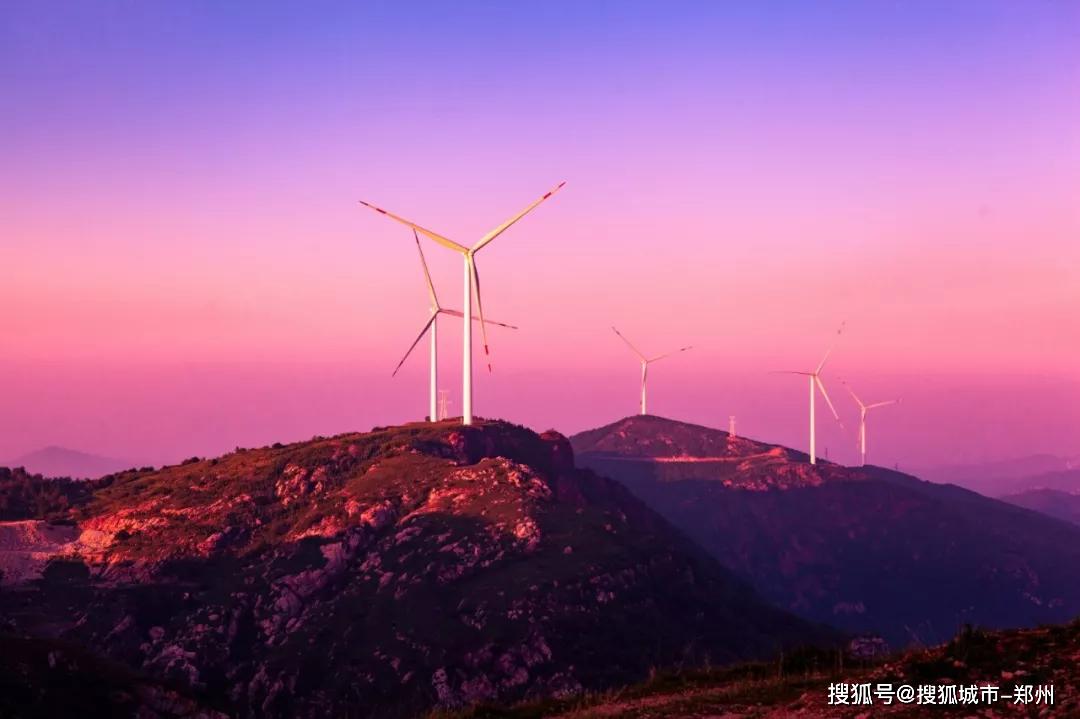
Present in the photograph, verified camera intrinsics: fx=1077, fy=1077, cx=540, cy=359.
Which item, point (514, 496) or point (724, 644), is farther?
point (514, 496)

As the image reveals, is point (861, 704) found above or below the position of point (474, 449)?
below

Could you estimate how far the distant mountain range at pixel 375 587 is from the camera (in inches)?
4449

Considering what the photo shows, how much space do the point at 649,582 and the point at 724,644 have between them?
52.2 ft

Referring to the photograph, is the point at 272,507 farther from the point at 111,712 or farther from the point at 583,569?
the point at 111,712

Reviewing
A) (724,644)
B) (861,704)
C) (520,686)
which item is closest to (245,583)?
(520,686)

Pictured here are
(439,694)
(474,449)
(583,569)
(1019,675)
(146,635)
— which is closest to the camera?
(1019,675)

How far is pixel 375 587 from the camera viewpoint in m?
135

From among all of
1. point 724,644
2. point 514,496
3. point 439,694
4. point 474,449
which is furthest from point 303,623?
point 474,449

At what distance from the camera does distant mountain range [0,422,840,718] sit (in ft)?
371

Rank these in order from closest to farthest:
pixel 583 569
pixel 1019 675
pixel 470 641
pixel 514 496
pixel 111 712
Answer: pixel 1019 675 < pixel 111 712 < pixel 470 641 < pixel 583 569 < pixel 514 496

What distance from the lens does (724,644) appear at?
424 feet

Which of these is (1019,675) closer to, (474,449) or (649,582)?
(649,582)

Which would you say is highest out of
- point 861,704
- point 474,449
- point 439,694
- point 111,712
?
point 474,449

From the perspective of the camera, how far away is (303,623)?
128 metres
